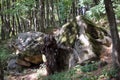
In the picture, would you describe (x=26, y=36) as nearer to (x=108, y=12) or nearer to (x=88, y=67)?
(x=88, y=67)

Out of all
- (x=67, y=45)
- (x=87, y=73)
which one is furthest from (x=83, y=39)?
(x=87, y=73)

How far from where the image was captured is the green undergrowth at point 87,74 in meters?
9.78

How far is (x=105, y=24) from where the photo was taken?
17547 mm

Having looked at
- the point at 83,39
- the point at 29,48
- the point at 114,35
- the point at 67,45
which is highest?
the point at 114,35

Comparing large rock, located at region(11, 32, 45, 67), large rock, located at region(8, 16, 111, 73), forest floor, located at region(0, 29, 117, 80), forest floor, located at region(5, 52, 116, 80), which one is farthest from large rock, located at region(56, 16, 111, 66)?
large rock, located at region(11, 32, 45, 67)

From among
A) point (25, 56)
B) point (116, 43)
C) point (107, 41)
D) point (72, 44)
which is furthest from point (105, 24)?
point (116, 43)

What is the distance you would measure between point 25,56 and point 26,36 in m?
1.21

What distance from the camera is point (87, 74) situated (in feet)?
35.8

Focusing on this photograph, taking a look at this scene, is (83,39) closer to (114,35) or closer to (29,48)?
(29,48)

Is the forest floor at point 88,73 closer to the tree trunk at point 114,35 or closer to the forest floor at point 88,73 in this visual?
the forest floor at point 88,73

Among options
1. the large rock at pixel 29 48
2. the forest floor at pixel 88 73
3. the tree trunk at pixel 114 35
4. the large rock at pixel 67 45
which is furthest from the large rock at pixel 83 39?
the tree trunk at pixel 114 35

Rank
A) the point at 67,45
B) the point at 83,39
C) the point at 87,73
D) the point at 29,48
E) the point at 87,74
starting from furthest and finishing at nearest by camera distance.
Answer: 1. the point at 29,48
2. the point at 67,45
3. the point at 83,39
4. the point at 87,73
5. the point at 87,74

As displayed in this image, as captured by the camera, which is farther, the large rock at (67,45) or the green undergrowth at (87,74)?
the large rock at (67,45)

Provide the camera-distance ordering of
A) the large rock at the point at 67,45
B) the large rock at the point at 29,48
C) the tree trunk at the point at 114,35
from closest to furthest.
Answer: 1. the tree trunk at the point at 114,35
2. the large rock at the point at 67,45
3. the large rock at the point at 29,48
